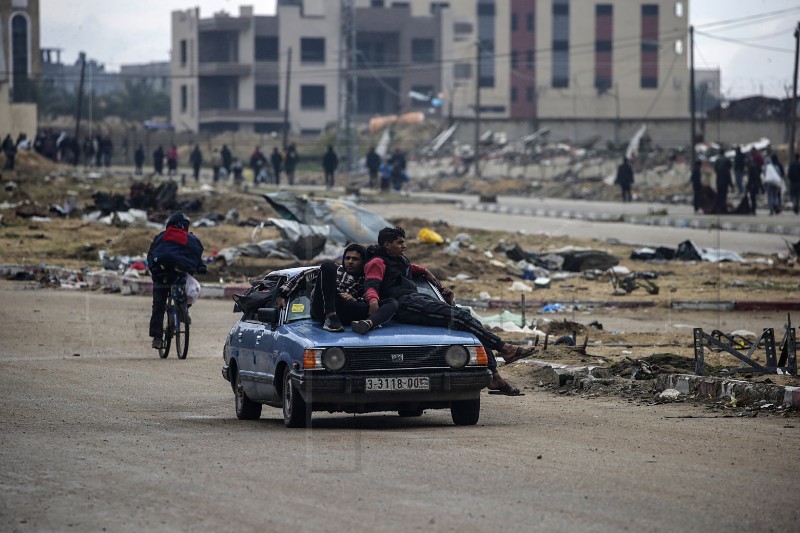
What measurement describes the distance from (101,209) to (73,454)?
3157cm

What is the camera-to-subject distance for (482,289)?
82.4ft

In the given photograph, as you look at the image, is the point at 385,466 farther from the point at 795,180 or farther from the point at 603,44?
the point at 603,44

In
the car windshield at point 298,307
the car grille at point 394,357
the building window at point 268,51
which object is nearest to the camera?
the car grille at point 394,357

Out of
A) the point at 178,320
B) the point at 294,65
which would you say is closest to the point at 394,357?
the point at 178,320

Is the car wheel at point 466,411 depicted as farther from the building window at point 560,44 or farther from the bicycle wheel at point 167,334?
→ the building window at point 560,44

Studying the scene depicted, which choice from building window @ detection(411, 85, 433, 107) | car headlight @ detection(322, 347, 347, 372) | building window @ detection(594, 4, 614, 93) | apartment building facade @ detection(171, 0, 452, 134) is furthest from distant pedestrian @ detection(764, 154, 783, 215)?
building window @ detection(594, 4, 614, 93)

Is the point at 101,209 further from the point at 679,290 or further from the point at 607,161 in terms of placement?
the point at 607,161

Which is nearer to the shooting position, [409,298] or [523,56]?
[409,298]

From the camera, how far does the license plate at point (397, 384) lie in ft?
34.3

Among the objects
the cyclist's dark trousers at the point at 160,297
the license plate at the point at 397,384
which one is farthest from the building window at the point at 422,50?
the license plate at the point at 397,384

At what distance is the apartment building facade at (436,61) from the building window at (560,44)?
0.09 m

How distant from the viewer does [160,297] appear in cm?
1670

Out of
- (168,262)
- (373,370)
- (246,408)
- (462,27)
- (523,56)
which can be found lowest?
(246,408)

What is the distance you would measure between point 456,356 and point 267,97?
340 ft
